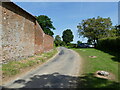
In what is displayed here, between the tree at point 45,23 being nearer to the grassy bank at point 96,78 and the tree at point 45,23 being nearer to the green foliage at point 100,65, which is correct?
the green foliage at point 100,65

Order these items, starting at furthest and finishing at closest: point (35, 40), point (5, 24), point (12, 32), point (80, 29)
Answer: point (80, 29) → point (35, 40) → point (12, 32) → point (5, 24)

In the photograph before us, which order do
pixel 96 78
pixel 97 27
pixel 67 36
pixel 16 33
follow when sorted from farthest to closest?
pixel 67 36 → pixel 97 27 → pixel 16 33 → pixel 96 78

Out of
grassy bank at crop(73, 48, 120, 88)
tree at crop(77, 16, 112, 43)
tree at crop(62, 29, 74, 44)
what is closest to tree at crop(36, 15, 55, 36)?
tree at crop(77, 16, 112, 43)

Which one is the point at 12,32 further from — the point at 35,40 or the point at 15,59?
the point at 35,40

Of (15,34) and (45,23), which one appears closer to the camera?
(15,34)

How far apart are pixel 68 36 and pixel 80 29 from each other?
159 ft

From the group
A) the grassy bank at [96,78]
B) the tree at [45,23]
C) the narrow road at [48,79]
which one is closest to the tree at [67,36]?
the tree at [45,23]

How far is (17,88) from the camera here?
5.28m

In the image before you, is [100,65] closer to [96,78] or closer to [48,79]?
[96,78]

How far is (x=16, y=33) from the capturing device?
37.4ft

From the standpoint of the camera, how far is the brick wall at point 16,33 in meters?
9.65

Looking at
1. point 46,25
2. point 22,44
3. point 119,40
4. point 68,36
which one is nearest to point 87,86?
point 22,44

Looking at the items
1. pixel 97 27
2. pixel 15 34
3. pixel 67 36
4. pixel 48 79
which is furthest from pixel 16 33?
pixel 67 36

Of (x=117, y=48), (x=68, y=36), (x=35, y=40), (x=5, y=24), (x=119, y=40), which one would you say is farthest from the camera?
(x=68, y=36)
